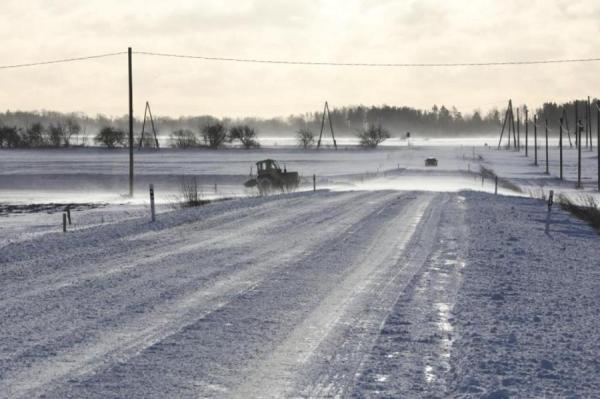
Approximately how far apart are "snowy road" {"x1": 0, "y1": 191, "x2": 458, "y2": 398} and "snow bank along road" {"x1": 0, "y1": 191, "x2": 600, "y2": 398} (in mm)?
26

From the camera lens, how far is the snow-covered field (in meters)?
5.87

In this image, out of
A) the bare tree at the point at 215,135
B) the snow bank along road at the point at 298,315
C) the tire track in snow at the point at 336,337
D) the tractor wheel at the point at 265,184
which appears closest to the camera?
the tire track in snow at the point at 336,337

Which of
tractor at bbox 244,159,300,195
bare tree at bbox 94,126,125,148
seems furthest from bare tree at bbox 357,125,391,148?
tractor at bbox 244,159,300,195

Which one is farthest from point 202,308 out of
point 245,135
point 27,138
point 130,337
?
point 27,138

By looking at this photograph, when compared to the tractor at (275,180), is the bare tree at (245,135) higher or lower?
higher

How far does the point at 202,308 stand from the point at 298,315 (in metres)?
1.15

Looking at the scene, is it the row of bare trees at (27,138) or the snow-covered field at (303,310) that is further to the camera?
the row of bare trees at (27,138)

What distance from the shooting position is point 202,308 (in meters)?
8.46

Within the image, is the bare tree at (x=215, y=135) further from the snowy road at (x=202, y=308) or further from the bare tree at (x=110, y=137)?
the snowy road at (x=202, y=308)

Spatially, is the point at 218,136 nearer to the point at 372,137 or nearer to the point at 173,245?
the point at 372,137

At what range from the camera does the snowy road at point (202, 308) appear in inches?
231

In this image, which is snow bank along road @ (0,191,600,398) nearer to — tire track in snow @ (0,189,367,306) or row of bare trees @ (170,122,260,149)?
tire track in snow @ (0,189,367,306)

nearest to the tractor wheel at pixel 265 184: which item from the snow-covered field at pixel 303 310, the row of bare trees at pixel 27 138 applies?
the snow-covered field at pixel 303 310

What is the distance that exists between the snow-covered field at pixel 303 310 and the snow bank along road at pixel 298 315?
26mm
